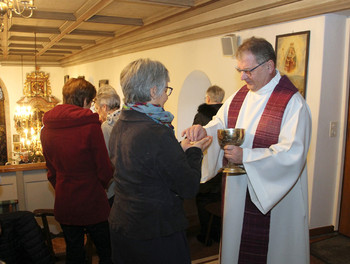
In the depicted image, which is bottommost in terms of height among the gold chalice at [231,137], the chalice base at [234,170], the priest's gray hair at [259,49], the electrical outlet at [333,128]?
the chalice base at [234,170]

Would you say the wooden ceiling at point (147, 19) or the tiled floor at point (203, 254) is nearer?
the tiled floor at point (203, 254)

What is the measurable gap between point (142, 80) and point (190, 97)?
4.77 meters

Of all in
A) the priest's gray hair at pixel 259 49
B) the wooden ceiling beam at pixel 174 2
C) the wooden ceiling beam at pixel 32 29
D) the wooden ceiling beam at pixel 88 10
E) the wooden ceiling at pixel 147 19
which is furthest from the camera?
the wooden ceiling beam at pixel 32 29

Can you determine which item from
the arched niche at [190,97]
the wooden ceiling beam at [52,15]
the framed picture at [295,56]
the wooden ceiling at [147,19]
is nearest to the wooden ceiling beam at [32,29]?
the wooden ceiling at [147,19]

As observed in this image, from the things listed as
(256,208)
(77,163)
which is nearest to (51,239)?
(77,163)

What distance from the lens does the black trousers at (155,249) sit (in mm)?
1637

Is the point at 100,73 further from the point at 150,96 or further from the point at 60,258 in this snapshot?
the point at 150,96

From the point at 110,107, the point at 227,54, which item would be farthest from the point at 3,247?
the point at 227,54

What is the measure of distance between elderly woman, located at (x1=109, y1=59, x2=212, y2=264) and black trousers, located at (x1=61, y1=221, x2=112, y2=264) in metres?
0.91

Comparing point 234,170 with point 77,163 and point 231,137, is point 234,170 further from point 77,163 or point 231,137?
point 77,163

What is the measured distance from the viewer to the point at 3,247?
2406 mm

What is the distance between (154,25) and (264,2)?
2900mm

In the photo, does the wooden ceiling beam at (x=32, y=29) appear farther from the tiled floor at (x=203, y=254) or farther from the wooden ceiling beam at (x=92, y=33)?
the tiled floor at (x=203, y=254)

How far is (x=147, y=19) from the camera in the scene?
6.43 m
